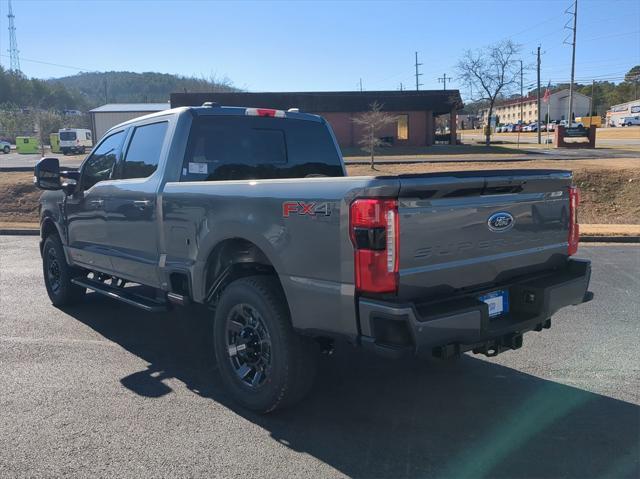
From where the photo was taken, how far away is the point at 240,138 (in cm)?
516

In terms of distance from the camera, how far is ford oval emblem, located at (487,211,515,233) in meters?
3.64

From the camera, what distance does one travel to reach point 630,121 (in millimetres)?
98938

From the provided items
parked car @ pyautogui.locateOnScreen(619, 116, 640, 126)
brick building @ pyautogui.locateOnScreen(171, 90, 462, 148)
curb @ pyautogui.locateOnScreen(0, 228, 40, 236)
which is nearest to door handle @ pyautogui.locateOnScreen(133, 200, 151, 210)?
curb @ pyautogui.locateOnScreen(0, 228, 40, 236)

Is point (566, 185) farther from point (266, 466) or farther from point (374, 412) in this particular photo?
point (266, 466)

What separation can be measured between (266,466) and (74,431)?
1.38 m

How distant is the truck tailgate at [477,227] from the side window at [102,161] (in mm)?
3645

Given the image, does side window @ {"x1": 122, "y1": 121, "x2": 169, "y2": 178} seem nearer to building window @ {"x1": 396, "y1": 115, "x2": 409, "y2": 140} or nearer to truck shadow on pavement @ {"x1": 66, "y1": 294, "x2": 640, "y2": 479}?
truck shadow on pavement @ {"x1": 66, "y1": 294, "x2": 640, "y2": 479}

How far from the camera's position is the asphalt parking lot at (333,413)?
3355mm

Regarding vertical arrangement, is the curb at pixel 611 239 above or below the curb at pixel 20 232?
below

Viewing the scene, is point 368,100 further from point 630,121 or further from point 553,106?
point 553,106

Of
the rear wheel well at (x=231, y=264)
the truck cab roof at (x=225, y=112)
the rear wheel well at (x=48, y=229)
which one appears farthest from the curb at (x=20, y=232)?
the rear wheel well at (x=231, y=264)

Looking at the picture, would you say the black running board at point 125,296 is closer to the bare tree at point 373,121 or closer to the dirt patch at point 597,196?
the dirt patch at point 597,196

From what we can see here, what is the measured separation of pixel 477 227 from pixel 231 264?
1766 millimetres

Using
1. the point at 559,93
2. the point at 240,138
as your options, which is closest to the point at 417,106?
the point at 240,138
